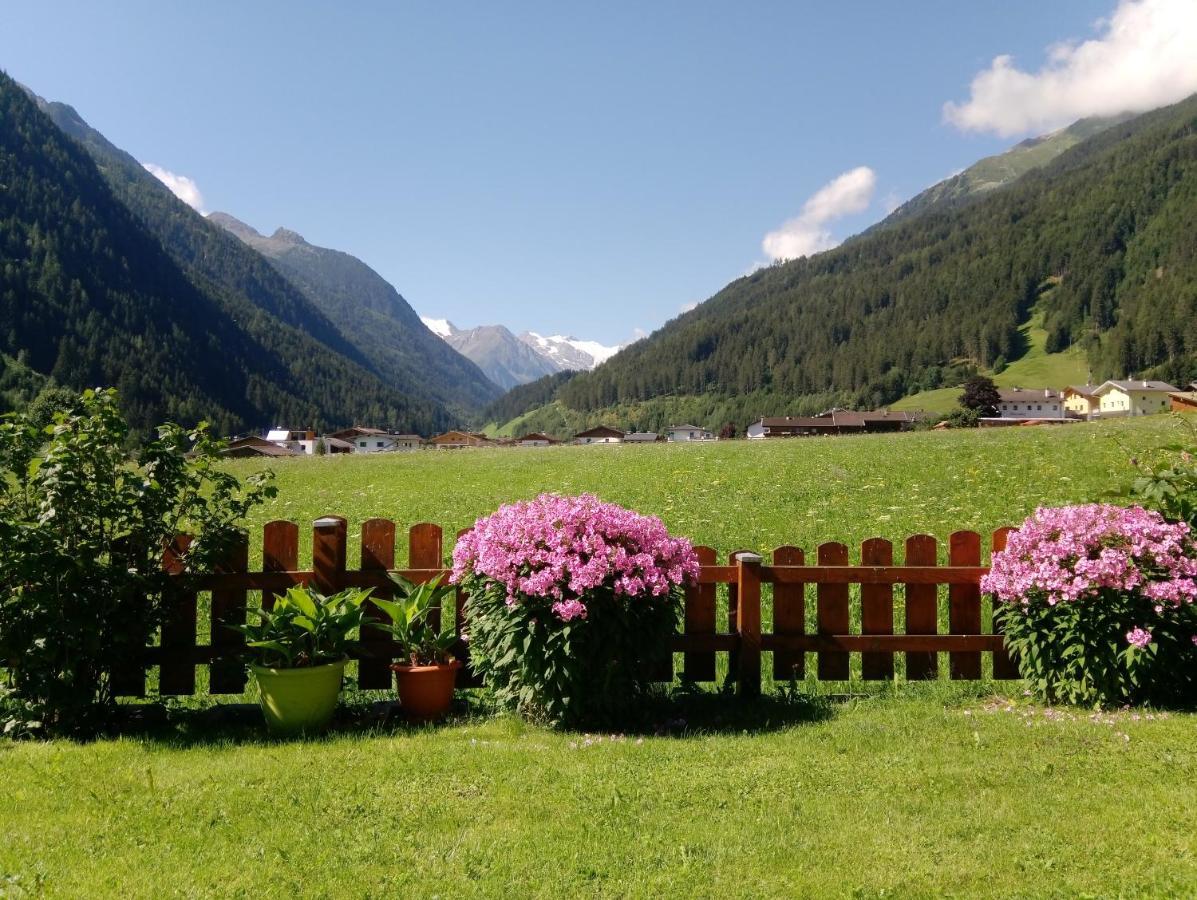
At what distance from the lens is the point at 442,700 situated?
20.8 ft

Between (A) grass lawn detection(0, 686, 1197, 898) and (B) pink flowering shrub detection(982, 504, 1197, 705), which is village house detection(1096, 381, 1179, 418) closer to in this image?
(B) pink flowering shrub detection(982, 504, 1197, 705)

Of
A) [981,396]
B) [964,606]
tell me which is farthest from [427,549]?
[981,396]

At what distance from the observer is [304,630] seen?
6117 mm

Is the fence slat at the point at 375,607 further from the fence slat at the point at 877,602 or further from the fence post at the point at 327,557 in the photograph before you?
the fence slat at the point at 877,602

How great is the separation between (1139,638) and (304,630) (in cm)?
639

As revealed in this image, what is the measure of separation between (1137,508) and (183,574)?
7.80m

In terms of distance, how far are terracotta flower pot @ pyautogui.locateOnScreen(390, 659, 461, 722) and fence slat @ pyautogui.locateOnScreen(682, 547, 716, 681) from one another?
209cm

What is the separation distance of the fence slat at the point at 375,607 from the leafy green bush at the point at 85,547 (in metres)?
1.00

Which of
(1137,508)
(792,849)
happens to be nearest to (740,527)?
(1137,508)

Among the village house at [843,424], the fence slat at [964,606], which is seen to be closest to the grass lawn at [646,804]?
the fence slat at [964,606]

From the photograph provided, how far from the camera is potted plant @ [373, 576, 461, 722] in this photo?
20.5 ft

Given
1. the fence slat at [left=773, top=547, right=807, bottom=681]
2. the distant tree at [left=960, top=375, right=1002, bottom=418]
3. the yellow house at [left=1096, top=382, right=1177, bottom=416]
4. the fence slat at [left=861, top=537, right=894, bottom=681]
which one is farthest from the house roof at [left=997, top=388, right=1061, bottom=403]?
the fence slat at [left=773, top=547, right=807, bottom=681]

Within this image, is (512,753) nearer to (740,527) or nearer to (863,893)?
(863,893)

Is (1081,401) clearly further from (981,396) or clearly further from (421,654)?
(421,654)
